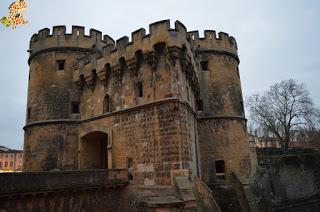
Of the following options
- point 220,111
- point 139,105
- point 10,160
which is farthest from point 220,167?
point 10,160

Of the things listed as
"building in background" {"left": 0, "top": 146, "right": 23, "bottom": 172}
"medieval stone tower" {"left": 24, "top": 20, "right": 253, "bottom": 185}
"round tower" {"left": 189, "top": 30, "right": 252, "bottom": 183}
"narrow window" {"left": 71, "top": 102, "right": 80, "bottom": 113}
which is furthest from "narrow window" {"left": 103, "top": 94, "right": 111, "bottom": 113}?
"building in background" {"left": 0, "top": 146, "right": 23, "bottom": 172}

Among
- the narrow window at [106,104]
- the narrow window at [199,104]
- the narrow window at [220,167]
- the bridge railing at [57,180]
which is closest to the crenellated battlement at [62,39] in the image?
the narrow window at [106,104]

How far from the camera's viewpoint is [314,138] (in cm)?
3052

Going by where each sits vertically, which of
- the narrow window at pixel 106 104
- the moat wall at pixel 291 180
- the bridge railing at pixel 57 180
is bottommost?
the moat wall at pixel 291 180

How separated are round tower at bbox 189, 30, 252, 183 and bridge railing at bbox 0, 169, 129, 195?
603 centimetres

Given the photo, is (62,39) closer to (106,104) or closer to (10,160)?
(106,104)

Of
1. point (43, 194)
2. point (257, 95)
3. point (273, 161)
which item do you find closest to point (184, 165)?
point (43, 194)

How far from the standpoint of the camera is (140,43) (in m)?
11.9

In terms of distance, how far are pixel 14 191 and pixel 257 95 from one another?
31.6 meters

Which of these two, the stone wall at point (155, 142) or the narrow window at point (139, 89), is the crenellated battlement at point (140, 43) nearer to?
the narrow window at point (139, 89)

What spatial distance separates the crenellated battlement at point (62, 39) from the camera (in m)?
15.4

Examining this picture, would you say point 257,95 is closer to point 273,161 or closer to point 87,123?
point 273,161

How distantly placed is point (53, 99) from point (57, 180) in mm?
7444

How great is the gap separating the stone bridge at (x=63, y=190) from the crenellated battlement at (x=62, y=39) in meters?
8.97
